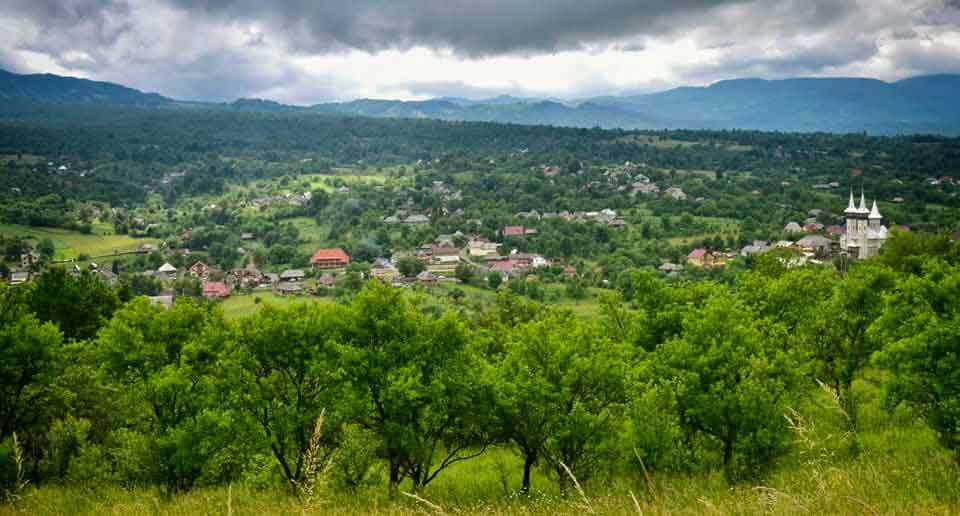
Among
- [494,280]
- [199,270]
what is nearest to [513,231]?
[494,280]

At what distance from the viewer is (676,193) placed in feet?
396

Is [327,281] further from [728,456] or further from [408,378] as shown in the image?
[728,456]

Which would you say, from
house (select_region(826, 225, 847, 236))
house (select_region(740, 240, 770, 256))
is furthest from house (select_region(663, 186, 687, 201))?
house (select_region(740, 240, 770, 256))

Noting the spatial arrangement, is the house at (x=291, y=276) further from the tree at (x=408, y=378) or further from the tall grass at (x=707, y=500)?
the tall grass at (x=707, y=500)

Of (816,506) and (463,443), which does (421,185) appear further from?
(816,506)

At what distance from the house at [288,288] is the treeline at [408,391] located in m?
51.0

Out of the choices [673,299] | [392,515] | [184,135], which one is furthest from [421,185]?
[392,515]

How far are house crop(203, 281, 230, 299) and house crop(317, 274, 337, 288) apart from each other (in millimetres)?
9778

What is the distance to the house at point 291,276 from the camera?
76713mm

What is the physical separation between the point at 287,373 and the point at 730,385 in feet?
35.0

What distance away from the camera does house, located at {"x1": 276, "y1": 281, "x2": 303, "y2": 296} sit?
68581 mm

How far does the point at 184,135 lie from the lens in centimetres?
19475

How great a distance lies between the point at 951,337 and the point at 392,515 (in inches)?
497

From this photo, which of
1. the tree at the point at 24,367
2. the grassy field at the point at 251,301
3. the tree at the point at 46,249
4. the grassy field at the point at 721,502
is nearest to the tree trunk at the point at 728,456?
the grassy field at the point at 721,502
